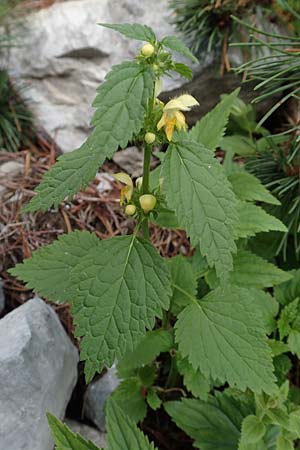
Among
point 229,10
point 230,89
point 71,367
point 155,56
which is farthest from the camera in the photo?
point 230,89

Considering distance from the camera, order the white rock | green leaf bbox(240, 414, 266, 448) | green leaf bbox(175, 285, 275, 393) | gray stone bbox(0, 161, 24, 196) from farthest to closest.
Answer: the white rock
gray stone bbox(0, 161, 24, 196)
green leaf bbox(240, 414, 266, 448)
green leaf bbox(175, 285, 275, 393)

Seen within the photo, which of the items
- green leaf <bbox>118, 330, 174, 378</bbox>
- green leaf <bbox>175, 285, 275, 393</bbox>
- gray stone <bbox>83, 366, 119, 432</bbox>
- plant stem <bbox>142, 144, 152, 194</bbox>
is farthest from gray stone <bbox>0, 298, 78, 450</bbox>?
plant stem <bbox>142, 144, 152, 194</bbox>

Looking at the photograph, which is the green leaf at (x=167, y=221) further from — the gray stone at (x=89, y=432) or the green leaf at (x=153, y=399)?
the gray stone at (x=89, y=432)

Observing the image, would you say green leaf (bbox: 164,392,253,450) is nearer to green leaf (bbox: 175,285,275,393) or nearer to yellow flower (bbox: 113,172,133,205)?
green leaf (bbox: 175,285,275,393)

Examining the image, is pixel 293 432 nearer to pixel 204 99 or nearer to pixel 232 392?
pixel 232 392

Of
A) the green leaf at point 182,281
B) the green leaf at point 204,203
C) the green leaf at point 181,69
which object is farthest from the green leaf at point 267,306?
the green leaf at point 181,69

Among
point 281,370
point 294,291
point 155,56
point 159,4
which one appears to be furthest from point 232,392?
point 159,4

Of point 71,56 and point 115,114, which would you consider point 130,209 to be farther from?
point 71,56

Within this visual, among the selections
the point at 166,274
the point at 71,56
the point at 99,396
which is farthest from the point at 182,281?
the point at 71,56
